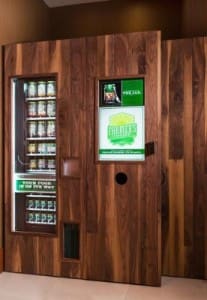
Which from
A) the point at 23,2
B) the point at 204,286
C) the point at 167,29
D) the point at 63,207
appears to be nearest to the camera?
the point at 204,286

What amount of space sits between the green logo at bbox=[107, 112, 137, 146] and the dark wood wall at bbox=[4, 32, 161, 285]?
15cm

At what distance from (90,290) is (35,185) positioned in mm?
1110

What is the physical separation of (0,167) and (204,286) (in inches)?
86.4

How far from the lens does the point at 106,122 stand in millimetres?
2807

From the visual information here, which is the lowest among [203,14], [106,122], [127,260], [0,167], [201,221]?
[127,260]

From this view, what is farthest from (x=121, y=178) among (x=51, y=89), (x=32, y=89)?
(x=32, y=89)

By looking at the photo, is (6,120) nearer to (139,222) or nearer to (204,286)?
(139,222)

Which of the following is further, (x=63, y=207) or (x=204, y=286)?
(x=63, y=207)

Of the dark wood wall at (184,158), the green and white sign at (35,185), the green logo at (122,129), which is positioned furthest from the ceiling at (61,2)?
the green and white sign at (35,185)

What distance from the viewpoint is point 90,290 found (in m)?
2.61

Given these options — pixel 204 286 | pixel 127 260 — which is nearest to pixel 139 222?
pixel 127 260

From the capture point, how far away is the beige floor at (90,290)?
249 centimetres

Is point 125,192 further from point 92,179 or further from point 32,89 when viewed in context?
point 32,89

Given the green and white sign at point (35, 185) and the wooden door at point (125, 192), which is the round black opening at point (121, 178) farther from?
the green and white sign at point (35, 185)
